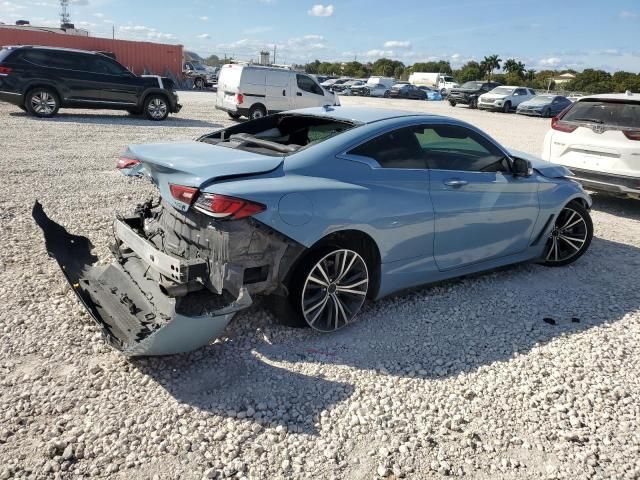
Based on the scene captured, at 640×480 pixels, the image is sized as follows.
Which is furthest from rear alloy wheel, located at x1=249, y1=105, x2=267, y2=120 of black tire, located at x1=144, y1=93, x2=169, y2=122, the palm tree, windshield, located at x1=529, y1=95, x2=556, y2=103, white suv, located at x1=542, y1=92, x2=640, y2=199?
the palm tree

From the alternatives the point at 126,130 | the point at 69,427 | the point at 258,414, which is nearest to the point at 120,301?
the point at 69,427

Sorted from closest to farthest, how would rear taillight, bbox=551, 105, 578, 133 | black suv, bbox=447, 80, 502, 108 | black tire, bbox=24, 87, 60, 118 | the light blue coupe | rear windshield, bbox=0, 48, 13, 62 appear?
1. the light blue coupe
2. rear taillight, bbox=551, 105, 578, 133
3. rear windshield, bbox=0, 48, 13, 62
4. black tire, bbox=24, 87, 60, 118
5. black suv, bbox=447, 80, 502, 108

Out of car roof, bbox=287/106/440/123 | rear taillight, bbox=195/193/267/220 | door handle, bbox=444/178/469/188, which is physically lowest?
rear taillight, bbox=195/193/267/220

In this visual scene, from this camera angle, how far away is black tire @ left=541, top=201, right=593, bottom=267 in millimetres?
5578

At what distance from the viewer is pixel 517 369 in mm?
3596

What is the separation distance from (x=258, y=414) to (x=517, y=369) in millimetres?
1791

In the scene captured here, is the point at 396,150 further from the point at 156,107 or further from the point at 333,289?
the point at 156,107

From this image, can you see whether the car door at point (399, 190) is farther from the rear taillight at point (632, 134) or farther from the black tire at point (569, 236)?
the rear taillight at point (632, 134)

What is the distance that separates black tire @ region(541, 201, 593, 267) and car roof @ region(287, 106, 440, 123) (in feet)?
6.44

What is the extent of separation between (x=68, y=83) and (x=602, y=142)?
1322 centimetres

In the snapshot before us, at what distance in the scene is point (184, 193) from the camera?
11.1 feet

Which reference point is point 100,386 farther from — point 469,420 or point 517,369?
point 517,369

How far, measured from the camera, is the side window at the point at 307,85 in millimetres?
17641

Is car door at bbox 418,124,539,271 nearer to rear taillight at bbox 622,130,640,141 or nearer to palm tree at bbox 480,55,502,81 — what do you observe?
rear taillight at bbox 622,130,640,141
